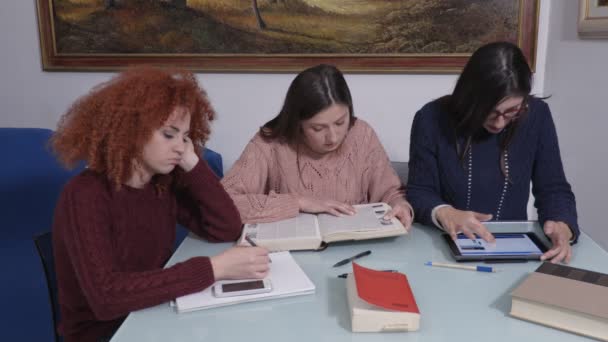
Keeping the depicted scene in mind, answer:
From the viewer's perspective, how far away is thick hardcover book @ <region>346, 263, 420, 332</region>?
3.01 feet

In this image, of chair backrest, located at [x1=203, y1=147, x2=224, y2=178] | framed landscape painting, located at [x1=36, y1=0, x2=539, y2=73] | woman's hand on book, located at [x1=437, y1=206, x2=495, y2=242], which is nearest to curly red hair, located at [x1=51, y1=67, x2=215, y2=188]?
woman's hand on book, located at [x1=437, y1=206, x2=495, y2=242]

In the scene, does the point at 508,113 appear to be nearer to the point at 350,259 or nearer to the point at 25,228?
the point at 350,259

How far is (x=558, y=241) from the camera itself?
1.24 meters

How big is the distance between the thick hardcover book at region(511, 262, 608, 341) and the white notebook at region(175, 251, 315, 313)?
0.40 metres

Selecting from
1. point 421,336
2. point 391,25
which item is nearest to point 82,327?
point 421,336

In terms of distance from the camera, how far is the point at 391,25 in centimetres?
235

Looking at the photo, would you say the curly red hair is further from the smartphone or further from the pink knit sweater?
the pink knit sweater

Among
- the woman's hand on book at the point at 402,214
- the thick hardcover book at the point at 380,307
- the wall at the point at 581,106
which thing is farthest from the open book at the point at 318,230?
the wall at the point at 581,106

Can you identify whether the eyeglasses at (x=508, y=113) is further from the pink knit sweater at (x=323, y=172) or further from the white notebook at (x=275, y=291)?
the white notebook at (x=275, y=291)

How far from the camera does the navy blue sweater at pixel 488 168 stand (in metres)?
1.53

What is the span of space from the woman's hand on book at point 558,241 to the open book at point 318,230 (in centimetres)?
34

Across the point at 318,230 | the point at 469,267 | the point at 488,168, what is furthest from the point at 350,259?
the point at 488,168

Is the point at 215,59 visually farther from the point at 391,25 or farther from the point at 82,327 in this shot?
the point at 82,327

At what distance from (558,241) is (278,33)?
1596 millimetres
